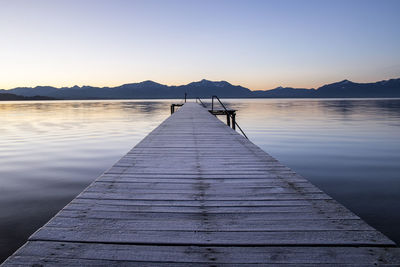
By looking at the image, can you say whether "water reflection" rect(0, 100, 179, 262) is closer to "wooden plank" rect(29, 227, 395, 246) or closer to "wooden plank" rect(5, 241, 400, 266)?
"wooden plank" rect(29, 227, 395, 246)

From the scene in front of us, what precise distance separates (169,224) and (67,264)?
3.09ft

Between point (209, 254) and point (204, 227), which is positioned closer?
point (209, 254)

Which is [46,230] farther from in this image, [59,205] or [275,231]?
[59,205]

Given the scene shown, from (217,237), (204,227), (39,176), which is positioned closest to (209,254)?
(217,237)

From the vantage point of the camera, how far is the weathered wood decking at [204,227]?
2.05 m

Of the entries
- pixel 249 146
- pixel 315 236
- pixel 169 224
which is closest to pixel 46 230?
pixel 169 224

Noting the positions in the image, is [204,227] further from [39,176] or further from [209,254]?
[39,176]

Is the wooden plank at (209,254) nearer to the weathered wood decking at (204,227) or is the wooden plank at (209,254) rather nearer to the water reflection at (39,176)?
the weathered wood decking at (204,227)

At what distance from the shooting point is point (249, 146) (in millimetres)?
6875

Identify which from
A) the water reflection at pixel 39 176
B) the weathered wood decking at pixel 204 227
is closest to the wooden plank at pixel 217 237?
the weathered wood decking at pixel 204 227

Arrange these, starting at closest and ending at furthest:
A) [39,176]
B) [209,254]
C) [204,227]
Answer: [209,254], [204,227], [39,176]

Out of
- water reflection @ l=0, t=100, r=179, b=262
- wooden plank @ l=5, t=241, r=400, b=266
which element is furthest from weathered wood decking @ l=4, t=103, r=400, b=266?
water reflection @ l=0, t=100, r=179, b=262

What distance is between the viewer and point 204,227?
2527 millimetres

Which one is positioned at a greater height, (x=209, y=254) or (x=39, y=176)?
(x=209, y=254)
